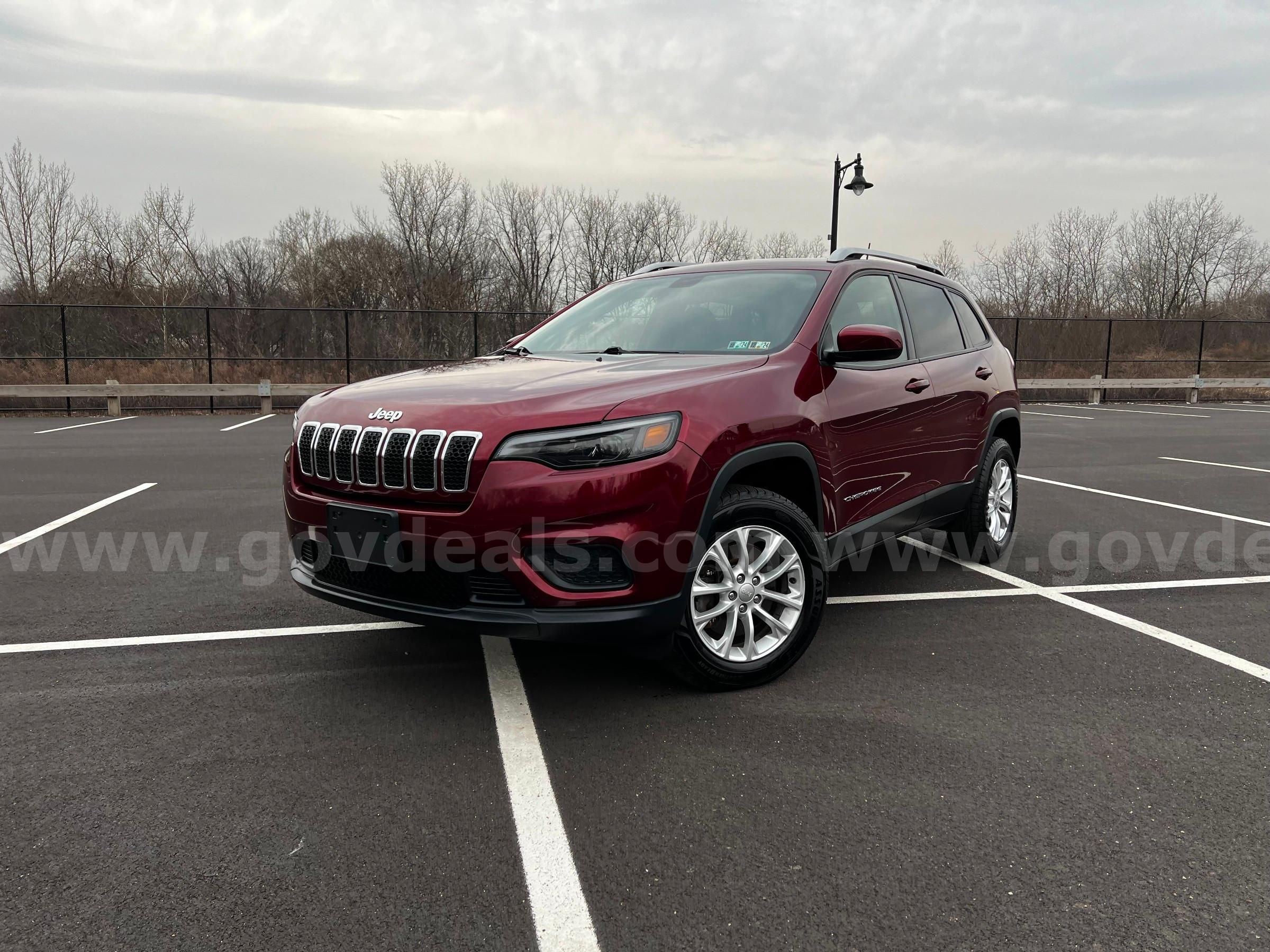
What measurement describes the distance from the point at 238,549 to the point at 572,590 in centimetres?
383

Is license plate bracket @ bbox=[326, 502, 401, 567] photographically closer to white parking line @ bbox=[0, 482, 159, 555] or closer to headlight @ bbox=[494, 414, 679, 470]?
headlight @ bbox=[494, 414, 679, 470]

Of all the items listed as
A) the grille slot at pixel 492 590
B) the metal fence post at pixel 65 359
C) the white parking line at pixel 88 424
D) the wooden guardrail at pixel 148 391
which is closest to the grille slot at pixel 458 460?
the grille slot at pixel 492 590

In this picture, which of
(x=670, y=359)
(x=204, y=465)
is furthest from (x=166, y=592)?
(x=204, y=465)

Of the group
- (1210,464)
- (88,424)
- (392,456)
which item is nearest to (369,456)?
(392,456)

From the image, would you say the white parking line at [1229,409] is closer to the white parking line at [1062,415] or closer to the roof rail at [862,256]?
the white parking line at [1062,415]

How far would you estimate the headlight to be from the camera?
291 centimetres

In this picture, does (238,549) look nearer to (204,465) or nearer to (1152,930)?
(204,465)

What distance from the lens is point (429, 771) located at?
111 inches

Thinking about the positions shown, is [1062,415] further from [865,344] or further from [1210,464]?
[865,344]

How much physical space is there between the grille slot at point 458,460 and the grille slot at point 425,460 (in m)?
0.03

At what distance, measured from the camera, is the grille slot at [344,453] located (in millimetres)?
3195

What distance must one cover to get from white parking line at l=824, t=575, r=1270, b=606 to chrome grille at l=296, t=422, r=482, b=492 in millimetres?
2536

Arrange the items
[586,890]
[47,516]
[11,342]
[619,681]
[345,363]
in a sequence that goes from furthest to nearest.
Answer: [345,363], [11,342], [47,516], [619,681], [586,890]

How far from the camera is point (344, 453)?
3223mm
